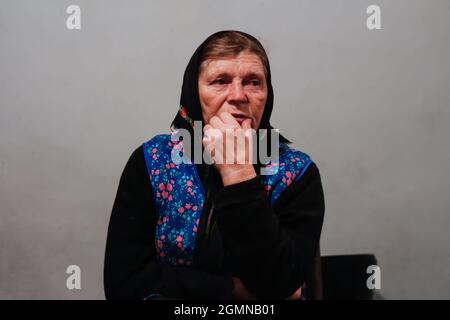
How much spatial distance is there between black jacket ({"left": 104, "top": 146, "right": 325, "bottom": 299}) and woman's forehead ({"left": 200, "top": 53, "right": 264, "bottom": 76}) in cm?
26

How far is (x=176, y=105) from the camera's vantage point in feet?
5.46

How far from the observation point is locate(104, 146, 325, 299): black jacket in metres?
0.89

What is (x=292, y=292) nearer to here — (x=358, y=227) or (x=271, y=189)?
(x=271, y=189)

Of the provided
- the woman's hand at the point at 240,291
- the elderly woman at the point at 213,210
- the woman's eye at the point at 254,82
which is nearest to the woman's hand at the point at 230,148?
the elderly woman at the point at 213,210

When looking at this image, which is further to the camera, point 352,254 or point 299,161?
point 352,254

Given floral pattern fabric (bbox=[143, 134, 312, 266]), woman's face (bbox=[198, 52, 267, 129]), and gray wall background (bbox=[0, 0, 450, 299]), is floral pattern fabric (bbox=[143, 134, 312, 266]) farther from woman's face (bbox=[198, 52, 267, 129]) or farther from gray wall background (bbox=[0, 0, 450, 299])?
gray wall background (bbox=[0, 0, 450, 299])

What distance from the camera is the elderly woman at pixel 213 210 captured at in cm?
91

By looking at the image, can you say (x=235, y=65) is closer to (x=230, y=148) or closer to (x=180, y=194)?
(x=230, y=148)

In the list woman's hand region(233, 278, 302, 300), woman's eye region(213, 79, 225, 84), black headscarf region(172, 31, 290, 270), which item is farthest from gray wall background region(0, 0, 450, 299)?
woman's hand region(233, 278, 302, 300)

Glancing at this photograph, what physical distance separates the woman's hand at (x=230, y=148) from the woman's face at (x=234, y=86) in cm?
4

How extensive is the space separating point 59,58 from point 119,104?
29 centimetres
